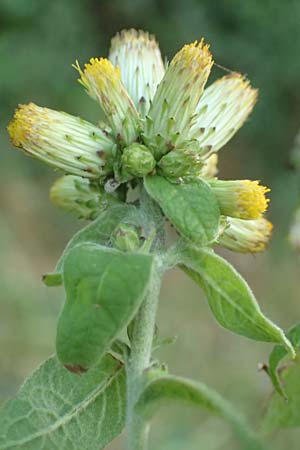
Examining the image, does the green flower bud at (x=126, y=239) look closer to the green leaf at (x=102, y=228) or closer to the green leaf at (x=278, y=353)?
the green leaf at (x=102, y=228)

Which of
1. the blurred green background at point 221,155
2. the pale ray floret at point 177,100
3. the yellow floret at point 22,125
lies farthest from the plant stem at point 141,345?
the blurred green background at point 221,155

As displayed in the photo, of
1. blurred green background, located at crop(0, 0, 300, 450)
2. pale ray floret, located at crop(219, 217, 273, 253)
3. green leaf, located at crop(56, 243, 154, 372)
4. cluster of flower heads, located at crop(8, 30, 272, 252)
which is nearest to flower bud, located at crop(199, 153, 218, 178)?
cluster of flower heads, located at crop(8, 30, 272, 252)

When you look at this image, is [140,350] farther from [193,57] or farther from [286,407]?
[193,57]

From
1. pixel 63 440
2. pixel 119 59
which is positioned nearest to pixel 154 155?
pixel 119 59

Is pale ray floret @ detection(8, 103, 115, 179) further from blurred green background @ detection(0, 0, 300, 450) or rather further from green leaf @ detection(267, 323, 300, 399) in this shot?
blurred green background @ detection(0, 0, 300, 450)

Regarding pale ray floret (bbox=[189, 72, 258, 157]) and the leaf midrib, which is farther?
pale ray floret (bbox=[189, 72, 258, 157])
